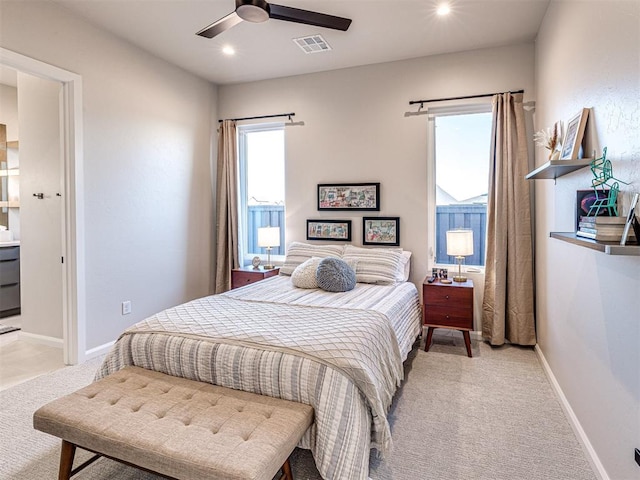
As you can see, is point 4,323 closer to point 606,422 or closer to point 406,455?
point 406,455

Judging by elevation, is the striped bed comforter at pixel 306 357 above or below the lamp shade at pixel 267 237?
below

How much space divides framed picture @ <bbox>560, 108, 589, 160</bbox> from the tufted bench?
1932mm

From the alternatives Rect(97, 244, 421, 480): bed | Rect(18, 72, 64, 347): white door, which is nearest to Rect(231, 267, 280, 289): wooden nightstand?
Rect(97, 244, 421, 480): bed

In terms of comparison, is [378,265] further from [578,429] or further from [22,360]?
[22,360]

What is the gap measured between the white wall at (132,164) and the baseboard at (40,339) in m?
0.60

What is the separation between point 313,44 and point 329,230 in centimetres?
190

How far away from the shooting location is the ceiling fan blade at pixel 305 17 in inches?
95.5

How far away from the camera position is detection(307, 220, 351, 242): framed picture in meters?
4.18

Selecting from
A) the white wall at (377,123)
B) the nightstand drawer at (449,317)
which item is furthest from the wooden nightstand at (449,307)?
the white wall at (377,123)

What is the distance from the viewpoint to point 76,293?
122 inches

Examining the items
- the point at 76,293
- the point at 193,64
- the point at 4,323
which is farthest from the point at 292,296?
the point at 4,323

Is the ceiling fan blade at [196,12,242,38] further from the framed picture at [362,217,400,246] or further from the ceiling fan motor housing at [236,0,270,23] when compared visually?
the framed picture at [362,217,400,246]

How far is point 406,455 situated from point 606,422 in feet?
3.09

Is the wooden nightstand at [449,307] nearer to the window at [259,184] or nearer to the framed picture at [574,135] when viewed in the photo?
the framed picture at [574,135]
